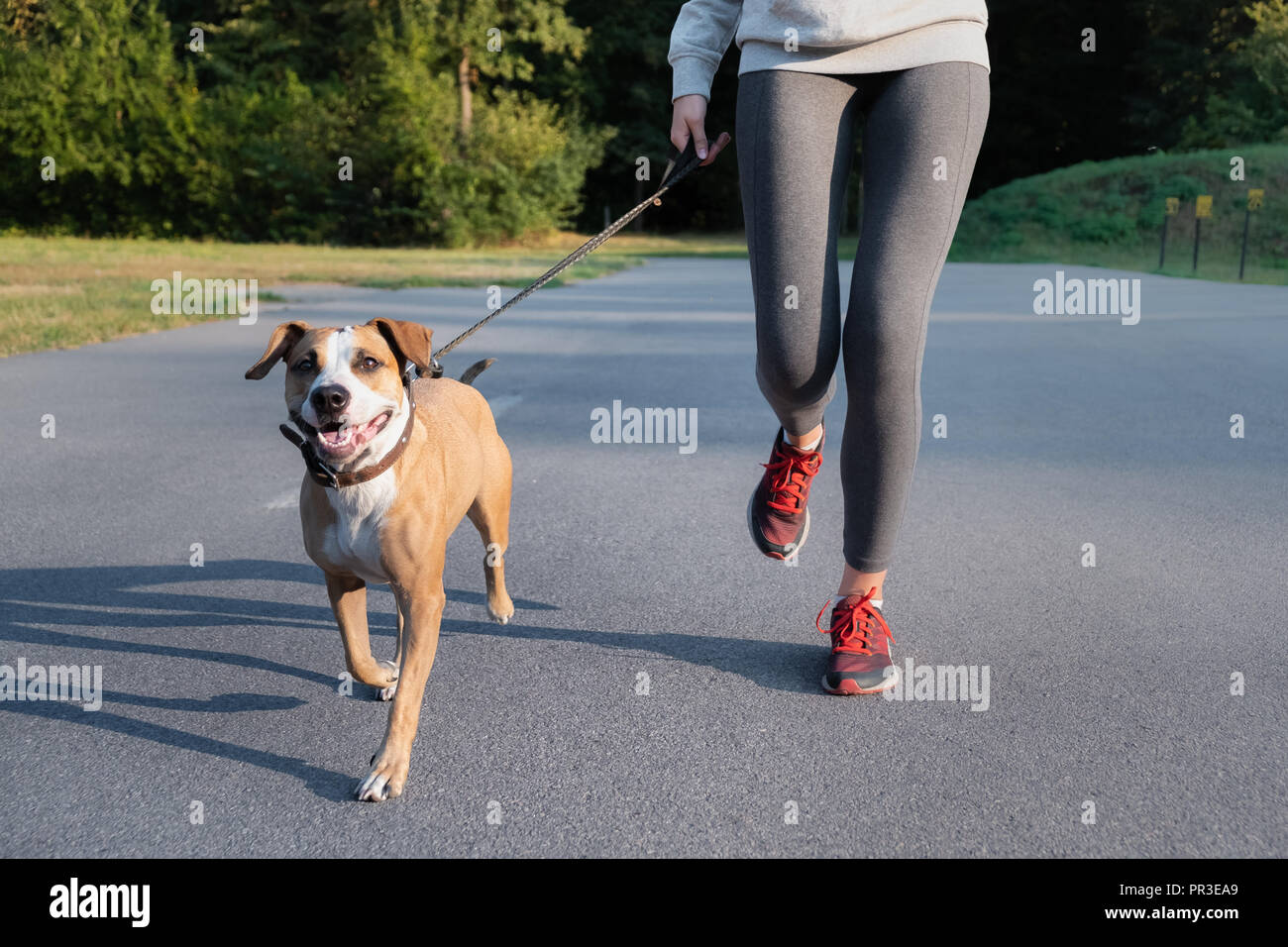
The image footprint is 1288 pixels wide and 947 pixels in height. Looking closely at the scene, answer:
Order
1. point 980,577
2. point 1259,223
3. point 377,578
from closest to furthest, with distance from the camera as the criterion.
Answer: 1. point 377,578
2. point 980,577
3. point 1259,223

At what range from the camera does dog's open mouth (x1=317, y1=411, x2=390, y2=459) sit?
2.66 meters

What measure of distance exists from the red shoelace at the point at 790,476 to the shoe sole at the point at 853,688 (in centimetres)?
59

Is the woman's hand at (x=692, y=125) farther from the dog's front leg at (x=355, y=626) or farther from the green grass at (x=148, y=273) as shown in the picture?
the green grass at (x=148, y=273)

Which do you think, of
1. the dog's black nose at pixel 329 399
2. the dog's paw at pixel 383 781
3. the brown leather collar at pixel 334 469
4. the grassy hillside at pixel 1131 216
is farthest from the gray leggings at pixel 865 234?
the grassy hillside at pixel 1131 216

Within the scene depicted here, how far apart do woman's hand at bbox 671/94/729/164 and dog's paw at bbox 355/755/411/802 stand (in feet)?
6.01

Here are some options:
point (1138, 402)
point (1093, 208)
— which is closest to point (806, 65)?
point (1138, 402)

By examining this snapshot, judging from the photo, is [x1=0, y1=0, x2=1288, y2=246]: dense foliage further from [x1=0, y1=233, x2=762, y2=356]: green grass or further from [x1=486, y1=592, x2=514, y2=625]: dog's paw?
[x1=486, y1=592, x2=514, y2=625]: dog's paw

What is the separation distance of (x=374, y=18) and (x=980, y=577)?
120 feet

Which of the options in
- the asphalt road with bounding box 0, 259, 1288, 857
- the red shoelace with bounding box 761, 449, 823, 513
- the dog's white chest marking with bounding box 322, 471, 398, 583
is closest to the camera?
the asphalt road with bounding box 0, 259, 1288, 857

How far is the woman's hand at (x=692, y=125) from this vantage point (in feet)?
11.1

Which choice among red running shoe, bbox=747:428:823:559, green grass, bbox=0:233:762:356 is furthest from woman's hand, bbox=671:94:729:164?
green grass, bbox=0:233:762:356

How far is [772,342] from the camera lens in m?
3.21

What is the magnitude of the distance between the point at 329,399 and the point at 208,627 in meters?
1.27

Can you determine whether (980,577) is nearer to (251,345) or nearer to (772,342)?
(772,342)
